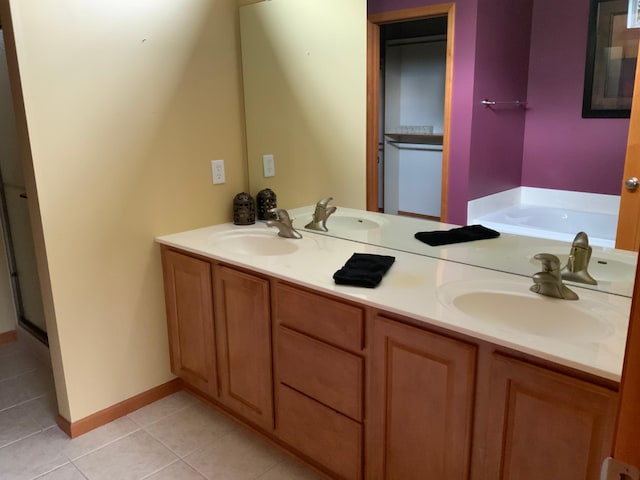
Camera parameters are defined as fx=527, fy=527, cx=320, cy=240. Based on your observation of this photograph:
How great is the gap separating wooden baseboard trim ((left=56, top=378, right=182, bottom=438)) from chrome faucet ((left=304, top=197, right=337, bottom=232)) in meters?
1.05

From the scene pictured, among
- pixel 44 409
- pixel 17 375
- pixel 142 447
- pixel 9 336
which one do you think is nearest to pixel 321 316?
pixel 142 447

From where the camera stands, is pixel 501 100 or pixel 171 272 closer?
pixel 501 100

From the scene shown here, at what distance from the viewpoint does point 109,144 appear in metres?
2.18

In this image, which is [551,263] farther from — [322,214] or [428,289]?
[322,214]

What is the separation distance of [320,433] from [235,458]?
0.48 m

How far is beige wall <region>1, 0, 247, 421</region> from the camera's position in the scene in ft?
6.61

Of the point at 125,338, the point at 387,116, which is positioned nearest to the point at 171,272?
the point at 125,338

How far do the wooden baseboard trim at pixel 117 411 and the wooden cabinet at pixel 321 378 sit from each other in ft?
2.68

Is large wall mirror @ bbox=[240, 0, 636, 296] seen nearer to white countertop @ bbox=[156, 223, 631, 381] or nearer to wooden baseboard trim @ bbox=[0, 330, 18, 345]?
white countertop @ bbox=[156, 223, 631, 381]

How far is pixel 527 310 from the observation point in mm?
1629

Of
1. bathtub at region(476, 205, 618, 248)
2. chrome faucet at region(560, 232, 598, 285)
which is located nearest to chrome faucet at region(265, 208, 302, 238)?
bathtub at region(476, 205, 618, 248)

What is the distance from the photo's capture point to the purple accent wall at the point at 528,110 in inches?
62.1

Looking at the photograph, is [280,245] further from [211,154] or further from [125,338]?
[125,338]

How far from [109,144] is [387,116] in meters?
1.15
